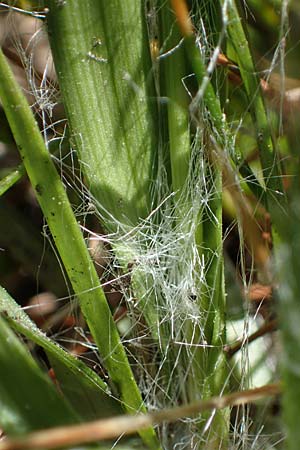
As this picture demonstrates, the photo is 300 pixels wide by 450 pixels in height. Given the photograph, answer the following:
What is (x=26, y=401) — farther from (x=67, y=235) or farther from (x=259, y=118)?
(x=259, y=118)

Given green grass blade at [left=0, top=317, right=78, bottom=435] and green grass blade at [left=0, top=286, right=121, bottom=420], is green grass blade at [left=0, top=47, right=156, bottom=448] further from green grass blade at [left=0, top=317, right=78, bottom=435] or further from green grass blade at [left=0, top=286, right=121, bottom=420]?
green grass blade at [left=0, top=317, right=78, bottom=435]

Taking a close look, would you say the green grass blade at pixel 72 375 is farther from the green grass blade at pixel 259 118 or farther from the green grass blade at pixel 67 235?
the green grass blade at pixel 259 118

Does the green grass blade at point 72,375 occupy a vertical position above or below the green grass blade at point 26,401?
below

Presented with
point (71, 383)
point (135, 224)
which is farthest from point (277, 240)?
point (71, 383)

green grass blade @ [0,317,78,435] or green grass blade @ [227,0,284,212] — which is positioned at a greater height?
green grass blade @ [227,0,284,212]

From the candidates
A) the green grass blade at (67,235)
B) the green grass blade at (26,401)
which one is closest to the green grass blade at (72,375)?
the green grass blade at (67,235)

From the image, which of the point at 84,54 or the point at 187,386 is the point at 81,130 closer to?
the point at 84,54

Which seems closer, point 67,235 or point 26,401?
point 26,401

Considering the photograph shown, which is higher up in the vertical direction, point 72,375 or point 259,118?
point 259,118

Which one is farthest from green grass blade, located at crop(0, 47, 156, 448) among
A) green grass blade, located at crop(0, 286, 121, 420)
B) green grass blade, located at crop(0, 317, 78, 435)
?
green grass blade, located at crop(0, 317, 78, 435)

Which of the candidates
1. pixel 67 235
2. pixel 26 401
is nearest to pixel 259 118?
pixel 67 235
